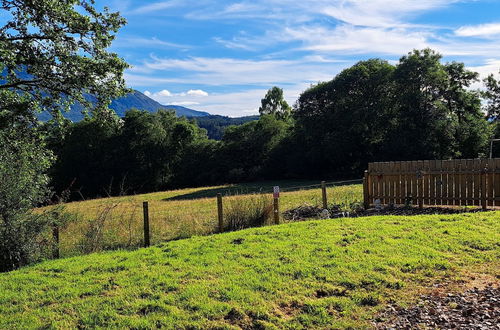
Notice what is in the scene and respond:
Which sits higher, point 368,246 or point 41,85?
point 41,85

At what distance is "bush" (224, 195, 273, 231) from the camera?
11.2 metres

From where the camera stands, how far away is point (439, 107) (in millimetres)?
38250

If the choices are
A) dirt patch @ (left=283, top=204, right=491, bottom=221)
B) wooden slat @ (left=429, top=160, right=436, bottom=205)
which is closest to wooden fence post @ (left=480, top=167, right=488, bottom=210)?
dirt patch @ (left=283, top=204, right=491, bottom=221)

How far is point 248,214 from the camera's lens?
450 inches

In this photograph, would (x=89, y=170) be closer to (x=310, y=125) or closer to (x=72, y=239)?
(x=310, y=125)

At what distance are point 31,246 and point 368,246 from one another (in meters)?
6.99

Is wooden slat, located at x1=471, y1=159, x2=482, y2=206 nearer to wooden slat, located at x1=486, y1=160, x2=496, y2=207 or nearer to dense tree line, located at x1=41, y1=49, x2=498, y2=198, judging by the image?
wooden slat, located at x1=486, y1=160, x2=496, y2=207

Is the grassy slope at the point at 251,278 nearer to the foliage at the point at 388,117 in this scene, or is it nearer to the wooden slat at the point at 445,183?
the wooden slat at the point at 445,183

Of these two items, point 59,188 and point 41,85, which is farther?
point 59,188

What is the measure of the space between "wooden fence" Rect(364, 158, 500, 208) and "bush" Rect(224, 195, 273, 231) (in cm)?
438

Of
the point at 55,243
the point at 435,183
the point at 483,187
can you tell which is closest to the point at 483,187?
the point at 483,187

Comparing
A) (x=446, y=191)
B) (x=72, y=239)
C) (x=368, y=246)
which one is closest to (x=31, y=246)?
(x=72, y=239)

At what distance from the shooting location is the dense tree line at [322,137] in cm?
3875

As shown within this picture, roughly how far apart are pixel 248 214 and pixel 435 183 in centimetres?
653
